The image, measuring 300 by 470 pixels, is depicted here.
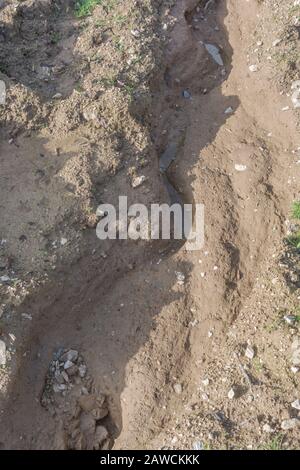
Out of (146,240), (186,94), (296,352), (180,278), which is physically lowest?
(296,352)

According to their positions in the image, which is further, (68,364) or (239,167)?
(239,167)

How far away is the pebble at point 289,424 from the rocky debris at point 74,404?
144 centimetres

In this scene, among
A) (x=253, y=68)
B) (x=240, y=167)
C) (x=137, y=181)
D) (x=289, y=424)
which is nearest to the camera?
(x=289, y=424)

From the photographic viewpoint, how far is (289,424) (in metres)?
4.32

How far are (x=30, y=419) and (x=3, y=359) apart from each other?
0.54 meters

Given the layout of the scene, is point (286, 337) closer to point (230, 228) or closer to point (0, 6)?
point (230, 228)

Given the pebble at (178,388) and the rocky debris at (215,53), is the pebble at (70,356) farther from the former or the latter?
the rocky debris at (215,53)

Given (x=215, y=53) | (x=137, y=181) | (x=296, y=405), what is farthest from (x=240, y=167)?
(x=296, y=405)

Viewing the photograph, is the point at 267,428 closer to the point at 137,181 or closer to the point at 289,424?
the point at 289,424

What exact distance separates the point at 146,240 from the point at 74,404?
5.42 feet

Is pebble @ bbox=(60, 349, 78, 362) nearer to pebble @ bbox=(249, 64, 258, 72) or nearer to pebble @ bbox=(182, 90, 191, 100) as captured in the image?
pebble @ bbox=(182, 90, 191, 100)

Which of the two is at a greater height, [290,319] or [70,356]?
[290,319]

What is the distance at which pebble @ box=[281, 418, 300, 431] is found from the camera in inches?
170

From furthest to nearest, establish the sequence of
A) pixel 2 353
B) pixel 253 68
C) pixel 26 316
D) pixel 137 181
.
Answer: pixel 253 68, pixel 137 181, pixel 26 316, pixel 2 353
